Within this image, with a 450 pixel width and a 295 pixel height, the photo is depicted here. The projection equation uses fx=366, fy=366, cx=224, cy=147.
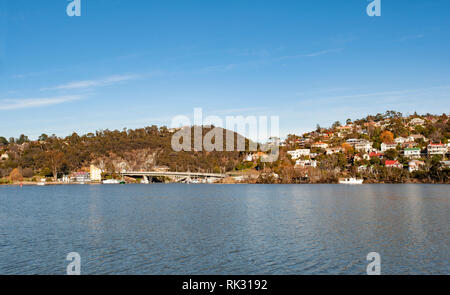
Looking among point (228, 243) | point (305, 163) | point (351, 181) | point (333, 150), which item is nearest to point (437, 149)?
point (351, 181)

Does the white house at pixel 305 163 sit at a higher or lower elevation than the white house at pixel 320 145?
lower

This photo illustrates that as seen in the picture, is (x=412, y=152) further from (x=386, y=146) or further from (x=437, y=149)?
(x=386, y=146)

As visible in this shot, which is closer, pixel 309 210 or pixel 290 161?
pixel 309 210

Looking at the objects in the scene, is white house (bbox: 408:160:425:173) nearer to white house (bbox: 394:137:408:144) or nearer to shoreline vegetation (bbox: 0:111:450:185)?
shoreline vegetation (bbox: 0:111:450:185)

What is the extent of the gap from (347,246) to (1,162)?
19933 centimetres

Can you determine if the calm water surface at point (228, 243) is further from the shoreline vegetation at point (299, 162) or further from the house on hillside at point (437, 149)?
the house on hillside at point (437, 149)

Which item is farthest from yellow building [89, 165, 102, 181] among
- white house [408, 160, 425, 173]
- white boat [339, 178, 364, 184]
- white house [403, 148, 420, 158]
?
white house [403, 148, 420, 158]

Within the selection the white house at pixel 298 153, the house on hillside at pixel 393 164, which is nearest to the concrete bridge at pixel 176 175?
the white house at pixel 298 153

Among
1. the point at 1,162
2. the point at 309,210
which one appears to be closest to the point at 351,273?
the point at 309,210

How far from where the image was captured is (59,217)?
3703cm

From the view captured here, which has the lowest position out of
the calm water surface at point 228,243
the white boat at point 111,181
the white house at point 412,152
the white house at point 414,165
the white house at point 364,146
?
the white boat at point 111,181

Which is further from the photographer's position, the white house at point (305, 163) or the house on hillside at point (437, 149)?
the white house at point (305, 163)
